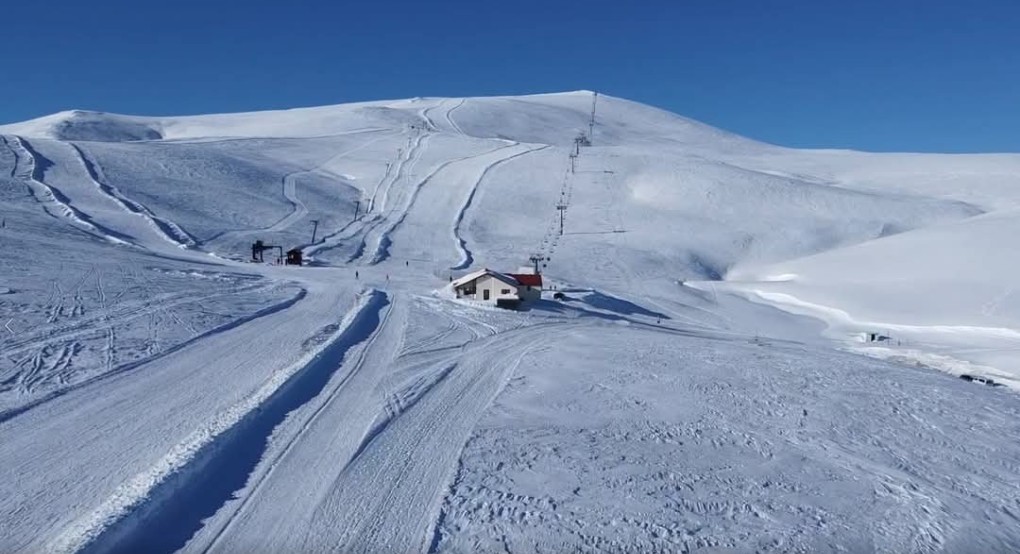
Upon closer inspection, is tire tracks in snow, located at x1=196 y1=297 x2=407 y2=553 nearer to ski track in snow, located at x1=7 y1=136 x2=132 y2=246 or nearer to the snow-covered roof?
the snow-covered roof

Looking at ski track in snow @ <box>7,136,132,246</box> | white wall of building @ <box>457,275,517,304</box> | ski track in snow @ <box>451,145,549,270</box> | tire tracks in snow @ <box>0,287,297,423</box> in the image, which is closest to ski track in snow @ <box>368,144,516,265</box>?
ski track in snow @ <box>451,145,549,270</box>

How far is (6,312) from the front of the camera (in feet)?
68.8

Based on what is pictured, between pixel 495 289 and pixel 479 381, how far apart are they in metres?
13.5

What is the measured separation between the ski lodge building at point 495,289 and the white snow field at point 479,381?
146cm

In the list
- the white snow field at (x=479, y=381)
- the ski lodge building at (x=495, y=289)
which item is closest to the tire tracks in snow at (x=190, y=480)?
the white snow field at (x=479, y=381)

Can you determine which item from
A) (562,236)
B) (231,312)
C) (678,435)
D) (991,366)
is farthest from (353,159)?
(678,435)

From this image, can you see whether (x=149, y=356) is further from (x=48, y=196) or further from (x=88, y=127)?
(x=88, y=127)

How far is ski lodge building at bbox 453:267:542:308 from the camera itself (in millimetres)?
30906

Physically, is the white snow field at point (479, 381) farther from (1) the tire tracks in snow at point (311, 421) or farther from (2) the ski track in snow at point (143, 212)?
(2) the ski track in snow at point (143, 212)

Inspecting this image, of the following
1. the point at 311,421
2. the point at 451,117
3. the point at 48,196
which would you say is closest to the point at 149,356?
the point at 311,421

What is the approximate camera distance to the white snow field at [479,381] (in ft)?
35.2

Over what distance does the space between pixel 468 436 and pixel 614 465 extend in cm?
252

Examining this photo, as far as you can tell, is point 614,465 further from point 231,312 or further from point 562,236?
point 562,236

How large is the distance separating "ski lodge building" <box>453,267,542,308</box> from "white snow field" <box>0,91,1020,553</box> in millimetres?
1460
